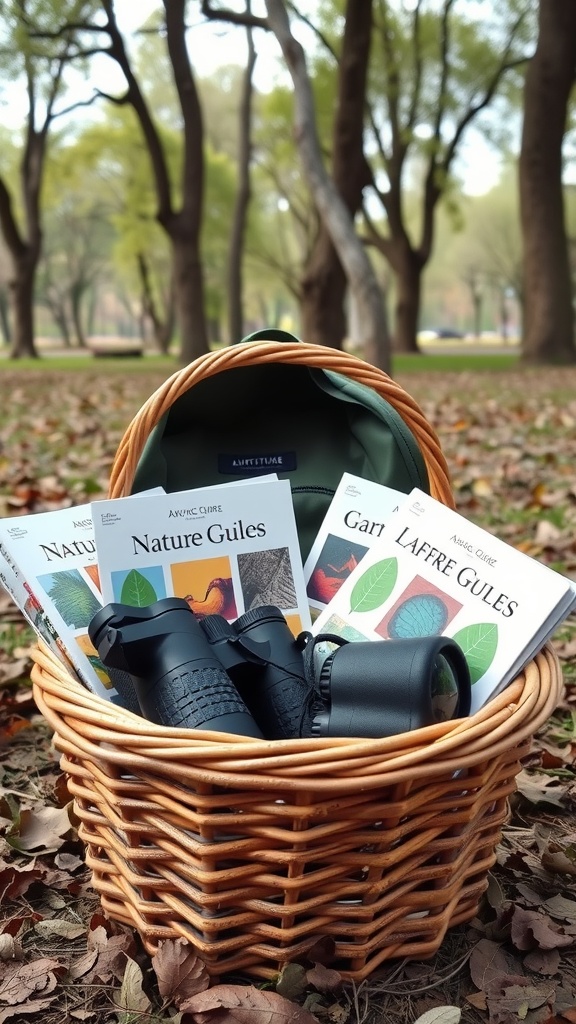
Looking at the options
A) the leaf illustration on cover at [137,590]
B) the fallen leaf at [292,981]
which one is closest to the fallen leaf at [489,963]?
the fallen leaf at [292,981]

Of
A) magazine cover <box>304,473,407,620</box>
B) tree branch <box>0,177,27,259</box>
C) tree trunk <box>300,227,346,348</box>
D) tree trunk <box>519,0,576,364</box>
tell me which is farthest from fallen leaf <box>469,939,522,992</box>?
tree branch <box>0,177,27,259</box>

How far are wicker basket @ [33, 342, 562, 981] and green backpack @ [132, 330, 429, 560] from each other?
742mm

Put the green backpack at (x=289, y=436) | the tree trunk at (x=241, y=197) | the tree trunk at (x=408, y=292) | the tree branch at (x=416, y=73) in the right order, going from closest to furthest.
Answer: the green backpack at (x=289, y=436) < the tree trunk at (x=241, y=197) < the tree branch at (x=416, y=73) < the tree trunk at (x=408, y=292)

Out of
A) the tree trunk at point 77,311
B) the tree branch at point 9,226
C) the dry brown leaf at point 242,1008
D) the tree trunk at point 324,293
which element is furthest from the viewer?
the tree trunk at point 77,311

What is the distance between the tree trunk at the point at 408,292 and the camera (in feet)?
67.4

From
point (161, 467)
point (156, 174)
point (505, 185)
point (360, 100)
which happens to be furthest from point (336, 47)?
point (505, 185)

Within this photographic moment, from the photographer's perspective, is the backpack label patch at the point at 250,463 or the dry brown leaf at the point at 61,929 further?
the backpack label patch at the point at 250,463

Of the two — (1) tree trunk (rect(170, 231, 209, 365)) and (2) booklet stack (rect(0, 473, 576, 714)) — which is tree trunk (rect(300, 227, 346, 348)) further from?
(2) booklet stack (rect(0, 473, 576, 714))

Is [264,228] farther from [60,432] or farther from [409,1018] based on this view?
[409,1018]

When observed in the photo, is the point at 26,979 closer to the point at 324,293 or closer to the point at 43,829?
the point at 43,829

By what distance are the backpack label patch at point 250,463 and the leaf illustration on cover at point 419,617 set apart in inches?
22.6

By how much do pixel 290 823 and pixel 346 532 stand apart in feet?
2.65

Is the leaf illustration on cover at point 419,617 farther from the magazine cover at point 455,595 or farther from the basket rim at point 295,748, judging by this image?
the basket rim at point 295,748

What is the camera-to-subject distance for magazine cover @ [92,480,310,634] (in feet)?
5.22
